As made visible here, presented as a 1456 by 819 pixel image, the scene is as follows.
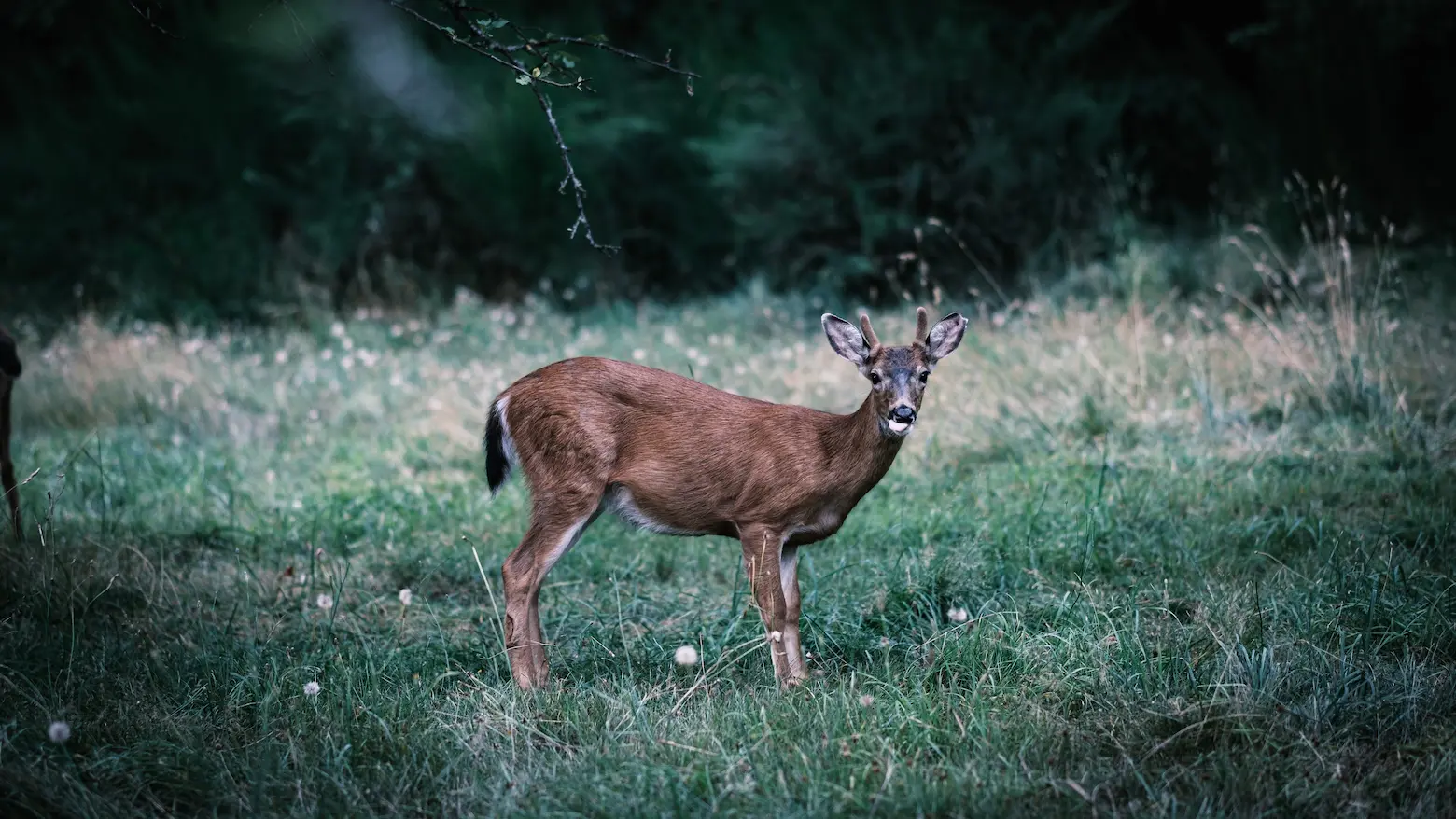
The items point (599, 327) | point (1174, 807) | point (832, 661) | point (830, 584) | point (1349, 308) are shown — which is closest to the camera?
point (1174, 807)

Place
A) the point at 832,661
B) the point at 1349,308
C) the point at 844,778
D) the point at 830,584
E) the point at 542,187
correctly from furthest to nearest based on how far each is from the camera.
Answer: the point at 542,187 → the point at 1349,308 → the point at 830,584 → the point at 832,661 → the point at 844,778

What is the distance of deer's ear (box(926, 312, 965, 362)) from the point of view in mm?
4145

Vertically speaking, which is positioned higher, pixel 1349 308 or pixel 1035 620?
pixel 1349 308

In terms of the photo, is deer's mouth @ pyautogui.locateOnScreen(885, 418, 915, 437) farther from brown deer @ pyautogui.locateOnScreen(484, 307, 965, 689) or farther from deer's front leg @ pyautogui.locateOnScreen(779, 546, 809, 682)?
deer's front leg @ pyautogui.locateOnScreen(779, 546, 809, 682)

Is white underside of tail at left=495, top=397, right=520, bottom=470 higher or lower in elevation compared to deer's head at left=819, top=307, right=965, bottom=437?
lower

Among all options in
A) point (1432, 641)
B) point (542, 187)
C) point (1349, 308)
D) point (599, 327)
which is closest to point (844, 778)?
point (1432, 641)

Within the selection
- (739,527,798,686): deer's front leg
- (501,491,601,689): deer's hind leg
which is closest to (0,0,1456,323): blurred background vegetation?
(739,527,798,686): deer's front leg

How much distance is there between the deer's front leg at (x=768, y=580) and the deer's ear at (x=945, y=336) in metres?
0.76

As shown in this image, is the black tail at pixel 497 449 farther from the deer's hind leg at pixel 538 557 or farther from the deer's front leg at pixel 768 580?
the deer's front leg at pixel 768 580

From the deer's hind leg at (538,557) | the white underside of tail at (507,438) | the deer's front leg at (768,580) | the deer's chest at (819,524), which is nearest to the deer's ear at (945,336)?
the deer's chest at (819,524)

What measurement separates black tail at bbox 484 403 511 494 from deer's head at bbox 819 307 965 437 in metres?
1.19

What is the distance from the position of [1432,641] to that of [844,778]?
1977 millimetres

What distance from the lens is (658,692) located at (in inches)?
148

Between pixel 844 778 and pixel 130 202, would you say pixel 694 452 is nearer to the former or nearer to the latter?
pixel 844 778
